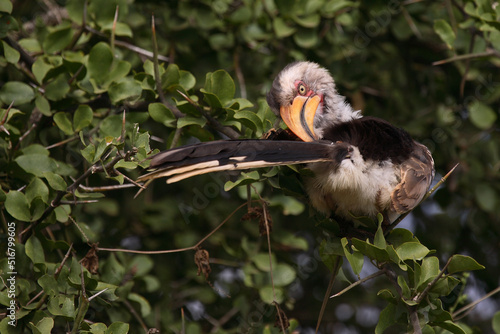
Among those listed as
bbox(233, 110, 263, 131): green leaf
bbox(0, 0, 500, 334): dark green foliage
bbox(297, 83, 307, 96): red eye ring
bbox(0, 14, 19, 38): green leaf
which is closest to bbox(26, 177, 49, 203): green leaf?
bbox(0, 0, 500, 334): dark green foliage

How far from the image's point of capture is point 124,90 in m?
2.00

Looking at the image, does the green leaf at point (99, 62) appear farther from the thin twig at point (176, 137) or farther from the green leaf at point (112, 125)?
the thin twig at point (176, 137)

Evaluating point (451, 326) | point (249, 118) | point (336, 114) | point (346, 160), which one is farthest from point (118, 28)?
point (451, 326)

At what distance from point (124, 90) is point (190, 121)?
11.3 inches

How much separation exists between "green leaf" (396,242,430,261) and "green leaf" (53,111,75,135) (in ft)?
3.83

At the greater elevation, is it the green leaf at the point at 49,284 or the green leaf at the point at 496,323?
the green leaf at the point at 49,284

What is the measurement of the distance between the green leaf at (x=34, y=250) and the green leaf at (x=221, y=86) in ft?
2.50

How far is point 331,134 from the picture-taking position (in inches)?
80.0

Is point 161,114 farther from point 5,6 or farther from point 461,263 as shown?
point 461,263

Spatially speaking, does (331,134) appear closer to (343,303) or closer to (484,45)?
(484,45)

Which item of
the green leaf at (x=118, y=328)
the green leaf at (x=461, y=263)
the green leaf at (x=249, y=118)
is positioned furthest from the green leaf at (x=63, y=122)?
the green leaf at (x=461, y=263)

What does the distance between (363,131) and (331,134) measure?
0.11m

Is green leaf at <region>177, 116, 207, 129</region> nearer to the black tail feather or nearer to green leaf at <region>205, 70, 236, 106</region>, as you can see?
green leaf at <region>205, 70, 236, 106</region>

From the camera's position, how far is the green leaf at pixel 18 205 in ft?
5.81
